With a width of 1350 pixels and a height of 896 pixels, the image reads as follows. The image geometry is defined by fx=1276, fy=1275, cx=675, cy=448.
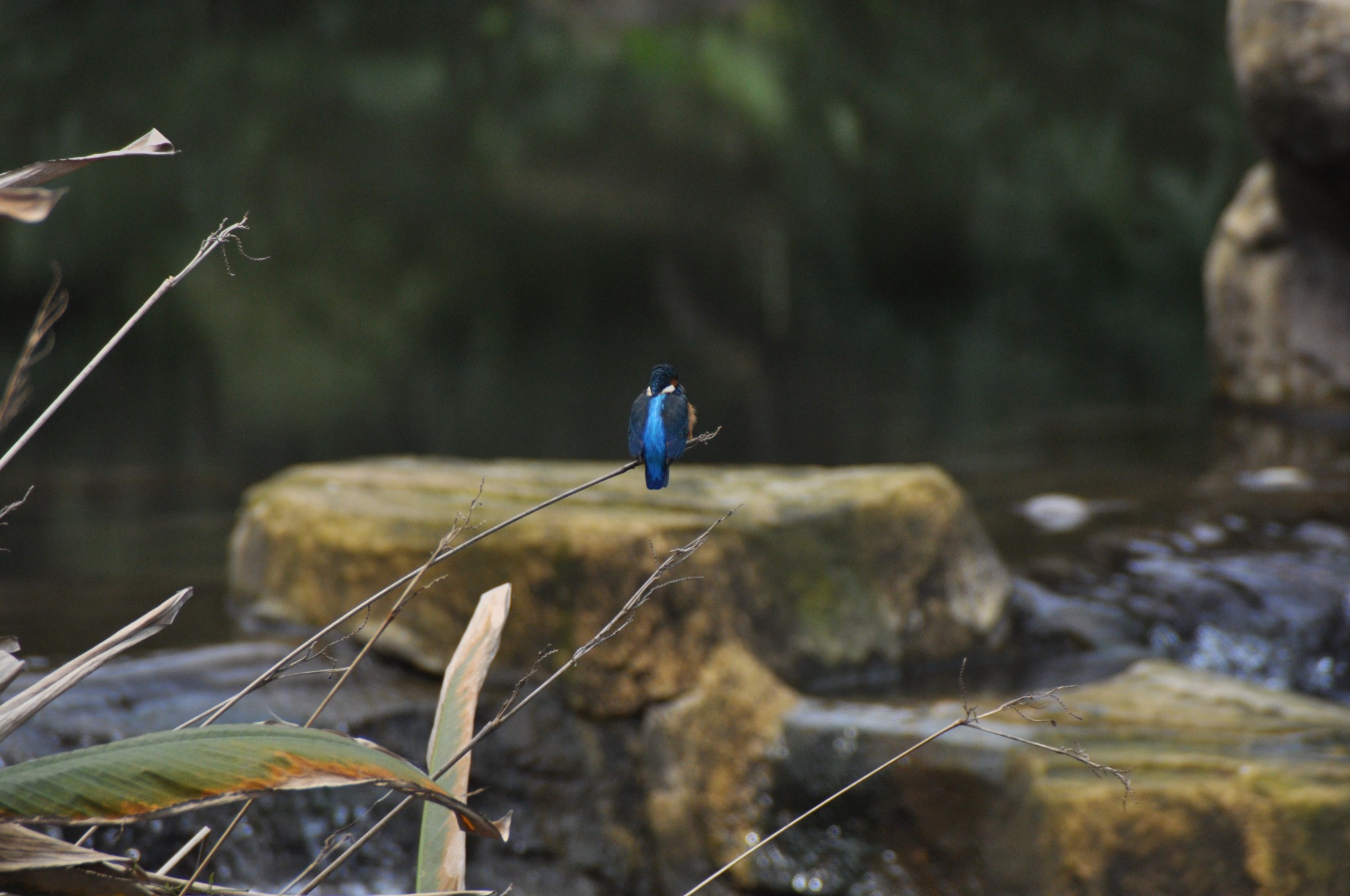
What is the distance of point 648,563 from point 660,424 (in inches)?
92.4

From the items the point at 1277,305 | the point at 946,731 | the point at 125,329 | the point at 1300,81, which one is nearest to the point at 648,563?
the point at 946,731

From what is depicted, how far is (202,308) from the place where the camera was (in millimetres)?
12109

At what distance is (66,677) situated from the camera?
77 cm

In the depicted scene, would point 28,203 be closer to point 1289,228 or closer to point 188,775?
point 188,775

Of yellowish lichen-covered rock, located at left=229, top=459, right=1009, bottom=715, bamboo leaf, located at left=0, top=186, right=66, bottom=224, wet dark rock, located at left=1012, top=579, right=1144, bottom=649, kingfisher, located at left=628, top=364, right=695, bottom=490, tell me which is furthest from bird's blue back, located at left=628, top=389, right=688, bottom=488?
wet dark rock, located at left=1012, top=579, right=1144, bottom=649

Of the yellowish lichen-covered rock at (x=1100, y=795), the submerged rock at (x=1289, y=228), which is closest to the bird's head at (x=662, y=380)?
the yellowish lichen-covered rock at (x=1100, y=795)

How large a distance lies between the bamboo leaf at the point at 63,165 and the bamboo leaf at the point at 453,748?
41cm

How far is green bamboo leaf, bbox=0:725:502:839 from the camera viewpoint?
2.43ft

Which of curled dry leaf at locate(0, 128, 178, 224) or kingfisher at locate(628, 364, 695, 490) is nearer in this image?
curled dry leaf at locate(0, 128, 178, 224)

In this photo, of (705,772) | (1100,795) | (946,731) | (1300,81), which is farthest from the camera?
(1300,81)

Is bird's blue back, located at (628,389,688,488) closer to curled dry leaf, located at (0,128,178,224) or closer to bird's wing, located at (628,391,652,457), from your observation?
bird's wing, located at (628,391,652,457)

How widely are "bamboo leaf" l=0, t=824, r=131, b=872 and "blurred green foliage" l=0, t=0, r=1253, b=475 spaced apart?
6717 millimetres

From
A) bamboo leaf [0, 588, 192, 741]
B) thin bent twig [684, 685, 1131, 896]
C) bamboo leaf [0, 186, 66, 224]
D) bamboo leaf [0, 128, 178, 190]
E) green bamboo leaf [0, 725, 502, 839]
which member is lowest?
thin bent twig [684, 685, 1131, 896]

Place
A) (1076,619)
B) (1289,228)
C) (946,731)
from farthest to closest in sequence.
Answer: (1289,228), (1076,619), (946,731)
